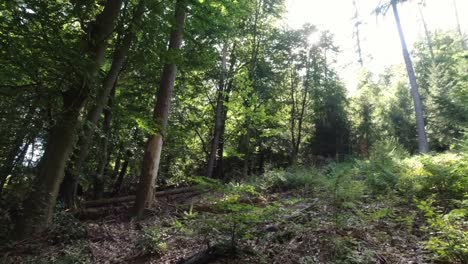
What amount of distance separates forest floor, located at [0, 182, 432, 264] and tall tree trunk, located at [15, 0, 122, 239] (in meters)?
0.42

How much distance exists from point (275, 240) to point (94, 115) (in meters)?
5.12

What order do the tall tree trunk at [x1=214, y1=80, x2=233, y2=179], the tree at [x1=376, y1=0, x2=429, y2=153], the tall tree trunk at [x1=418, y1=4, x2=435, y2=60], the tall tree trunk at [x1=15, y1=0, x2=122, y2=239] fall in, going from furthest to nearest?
the tall tree trunk at [x1=418, y1=4, x2=435, y2=60] < the tall tree trunk at [x1=214, y1=80, x2=233, y2=179] < the tree at [x1=376, y1=0, x2=429, y2=153] < the tall tree trunk at [x1=15, y1=0, x2=122, y2=239]

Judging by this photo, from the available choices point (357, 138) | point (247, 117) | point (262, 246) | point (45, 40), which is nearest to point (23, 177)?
point (45, 40)

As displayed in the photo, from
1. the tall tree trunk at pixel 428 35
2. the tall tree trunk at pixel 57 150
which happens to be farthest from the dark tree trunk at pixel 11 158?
the tall tree trunk at pixel 428 35

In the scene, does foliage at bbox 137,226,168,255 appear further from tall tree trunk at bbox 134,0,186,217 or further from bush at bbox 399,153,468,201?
bush at bbox 399,153,468,201

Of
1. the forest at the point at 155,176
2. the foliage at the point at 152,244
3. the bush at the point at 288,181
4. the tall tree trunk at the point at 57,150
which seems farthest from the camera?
the bush at the point at 288,181

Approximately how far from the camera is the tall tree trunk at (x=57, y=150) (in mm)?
6066

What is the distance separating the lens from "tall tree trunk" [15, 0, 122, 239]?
19.9ft

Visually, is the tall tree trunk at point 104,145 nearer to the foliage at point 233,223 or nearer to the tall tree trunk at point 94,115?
the tall tree trunk at point 94,115

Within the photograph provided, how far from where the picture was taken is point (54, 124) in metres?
6.38

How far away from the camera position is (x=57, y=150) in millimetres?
6395

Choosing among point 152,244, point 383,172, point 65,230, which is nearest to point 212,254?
point 152,244

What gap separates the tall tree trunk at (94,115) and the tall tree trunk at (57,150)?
1.55 ft

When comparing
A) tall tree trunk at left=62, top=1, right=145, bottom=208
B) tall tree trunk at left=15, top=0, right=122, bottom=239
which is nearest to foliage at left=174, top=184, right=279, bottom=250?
tall tree trunk at left=15, top=0, right=122, bottom=239
